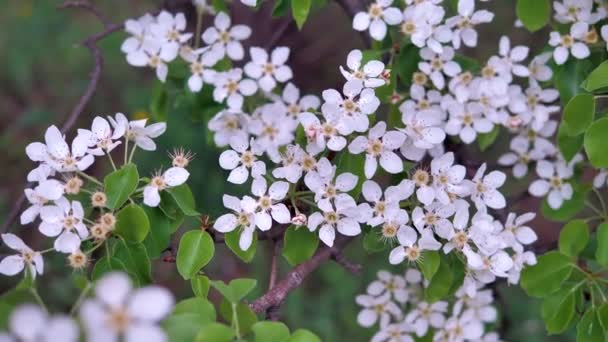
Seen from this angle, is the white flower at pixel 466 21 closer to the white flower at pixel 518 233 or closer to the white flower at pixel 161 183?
the white flower at pixel 518 233

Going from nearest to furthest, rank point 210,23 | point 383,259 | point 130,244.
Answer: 1. point 130,244
2. point 210,23
3. point 383,259

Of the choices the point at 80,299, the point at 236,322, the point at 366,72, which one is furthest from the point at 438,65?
the point at 80,299

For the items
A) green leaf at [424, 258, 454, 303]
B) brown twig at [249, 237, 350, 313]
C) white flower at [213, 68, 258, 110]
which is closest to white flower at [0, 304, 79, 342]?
brown twig at [249, 237, 350, 313]

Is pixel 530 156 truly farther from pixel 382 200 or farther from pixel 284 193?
pixel 284 193

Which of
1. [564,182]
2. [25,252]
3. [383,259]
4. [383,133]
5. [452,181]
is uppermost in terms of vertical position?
[383,133]

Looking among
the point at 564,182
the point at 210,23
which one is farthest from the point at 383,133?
the point at 210,23

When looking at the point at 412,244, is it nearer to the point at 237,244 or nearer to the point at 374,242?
the point at 374,242
